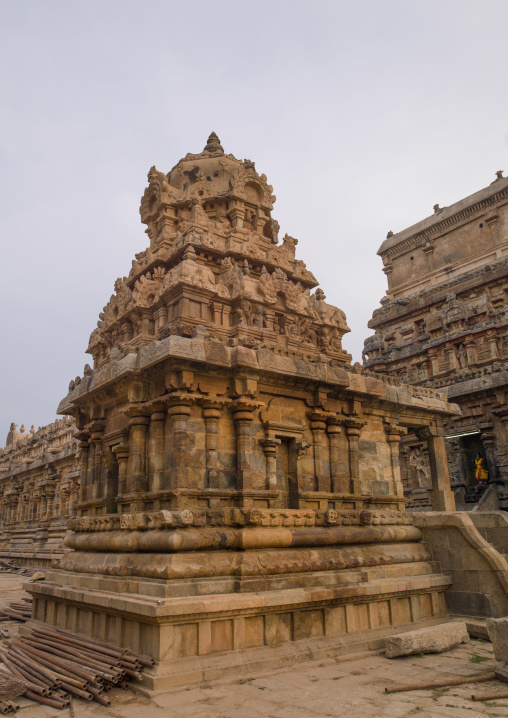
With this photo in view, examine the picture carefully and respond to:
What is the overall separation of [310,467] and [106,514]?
12.2 ft

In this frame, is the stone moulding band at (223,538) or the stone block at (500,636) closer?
the stone block at (500,636)

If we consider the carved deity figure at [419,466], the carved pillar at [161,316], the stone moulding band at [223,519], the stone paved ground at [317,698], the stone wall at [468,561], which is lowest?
the stone paved ground at [317,698]

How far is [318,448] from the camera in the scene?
34.4ft

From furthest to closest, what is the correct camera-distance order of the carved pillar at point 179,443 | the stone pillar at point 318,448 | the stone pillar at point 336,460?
the stone pillar at point 336,460 → the stone pillar at point 318,448 → the carved pillar at point 179,443

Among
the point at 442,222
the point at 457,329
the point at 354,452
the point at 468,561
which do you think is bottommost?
the point at 468,561

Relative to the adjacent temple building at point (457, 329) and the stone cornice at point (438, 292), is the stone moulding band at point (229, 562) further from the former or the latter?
the stone cornice at point (438, 292)

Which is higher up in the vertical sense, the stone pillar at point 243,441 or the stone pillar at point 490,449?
the stone pillar at point 490,449

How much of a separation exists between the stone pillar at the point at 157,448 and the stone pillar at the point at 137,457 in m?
0.20

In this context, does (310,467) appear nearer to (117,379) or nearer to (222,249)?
(117,379)

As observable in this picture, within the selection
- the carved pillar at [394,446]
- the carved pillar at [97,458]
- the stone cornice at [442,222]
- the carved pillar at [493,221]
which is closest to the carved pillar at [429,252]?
the stone cornice at [442,222]

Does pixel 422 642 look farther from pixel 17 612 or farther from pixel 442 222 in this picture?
pixel 442 222

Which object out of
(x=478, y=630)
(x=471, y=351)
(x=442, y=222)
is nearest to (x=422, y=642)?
(x=478, y=630)

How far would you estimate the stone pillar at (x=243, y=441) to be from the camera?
359 inches

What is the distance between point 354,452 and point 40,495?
24589 mm
